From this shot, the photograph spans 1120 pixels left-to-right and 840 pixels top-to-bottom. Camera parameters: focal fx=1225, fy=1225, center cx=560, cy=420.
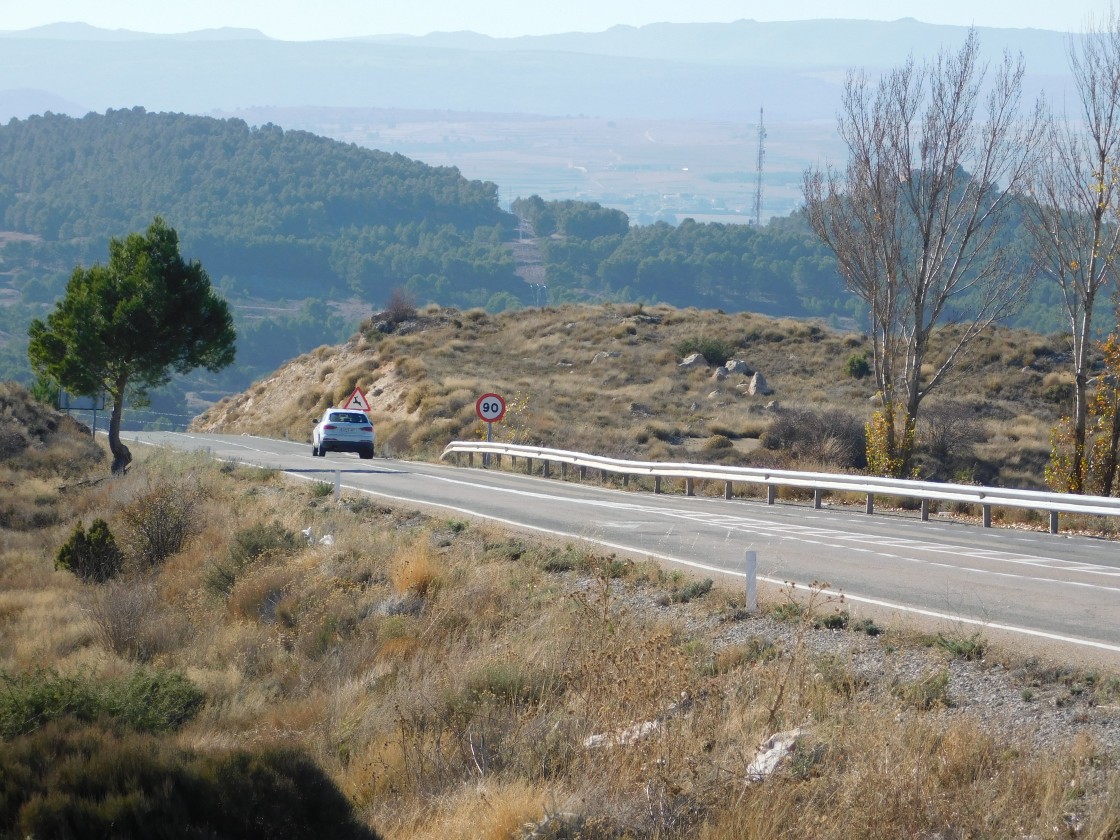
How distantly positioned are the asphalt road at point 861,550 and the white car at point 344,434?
9.51m

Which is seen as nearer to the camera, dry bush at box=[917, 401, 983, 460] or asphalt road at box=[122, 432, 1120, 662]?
asphalt road at box=[122, 432, 1120, 662]

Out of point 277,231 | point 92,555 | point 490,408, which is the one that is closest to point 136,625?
point 92,555

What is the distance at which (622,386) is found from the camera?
54000 millimetres

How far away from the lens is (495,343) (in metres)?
66.6

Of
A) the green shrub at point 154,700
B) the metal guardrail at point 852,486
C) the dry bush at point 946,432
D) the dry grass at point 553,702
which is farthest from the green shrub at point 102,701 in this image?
the dry bush at point 946,432

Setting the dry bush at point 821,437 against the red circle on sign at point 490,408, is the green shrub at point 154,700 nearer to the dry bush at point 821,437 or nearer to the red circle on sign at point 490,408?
the red circle on sign at point 490,408

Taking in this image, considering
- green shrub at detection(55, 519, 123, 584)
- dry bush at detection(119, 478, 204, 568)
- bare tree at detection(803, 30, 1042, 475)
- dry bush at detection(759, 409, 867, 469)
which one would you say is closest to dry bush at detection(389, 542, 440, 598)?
dry bush at detection(119, 478, 204, 568)

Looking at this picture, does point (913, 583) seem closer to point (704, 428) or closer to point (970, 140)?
point (970, 140)

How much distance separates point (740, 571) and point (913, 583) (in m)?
1.88

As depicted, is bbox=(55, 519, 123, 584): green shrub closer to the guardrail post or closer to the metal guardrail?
the guardrail post

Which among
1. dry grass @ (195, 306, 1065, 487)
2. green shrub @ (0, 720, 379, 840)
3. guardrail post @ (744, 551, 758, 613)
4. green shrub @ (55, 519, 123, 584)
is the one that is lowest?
dry grass @ (195, 306, 1065, 487)

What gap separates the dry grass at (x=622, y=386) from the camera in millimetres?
41438

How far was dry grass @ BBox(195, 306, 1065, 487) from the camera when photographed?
41438 millimetres

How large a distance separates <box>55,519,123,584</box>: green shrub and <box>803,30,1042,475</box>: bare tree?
16.8 meters
